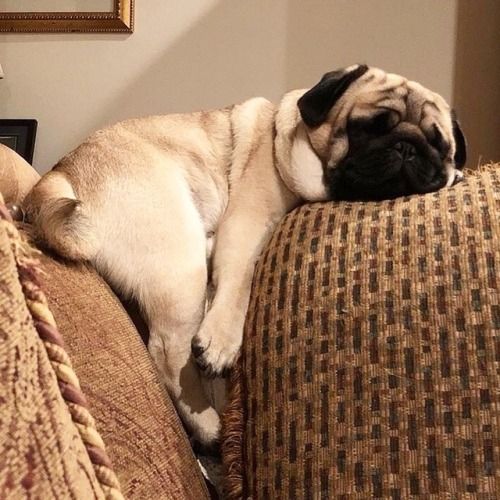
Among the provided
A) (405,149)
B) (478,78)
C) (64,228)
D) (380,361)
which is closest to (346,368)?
(380,361)

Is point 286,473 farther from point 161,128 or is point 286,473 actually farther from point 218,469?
point 161,128

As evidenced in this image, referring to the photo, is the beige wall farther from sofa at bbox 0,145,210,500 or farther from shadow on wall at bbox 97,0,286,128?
sofa at bbox 0,145,210,500

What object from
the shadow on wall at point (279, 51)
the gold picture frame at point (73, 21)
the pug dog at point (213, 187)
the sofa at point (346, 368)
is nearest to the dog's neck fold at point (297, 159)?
the pug dog at point (213, 187)

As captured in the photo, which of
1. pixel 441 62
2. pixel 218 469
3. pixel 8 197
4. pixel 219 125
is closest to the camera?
pixel 218 469

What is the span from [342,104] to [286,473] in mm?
646

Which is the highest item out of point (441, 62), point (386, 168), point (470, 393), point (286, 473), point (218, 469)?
point (441, 62)

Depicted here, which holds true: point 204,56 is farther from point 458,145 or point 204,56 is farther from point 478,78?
point 458,145

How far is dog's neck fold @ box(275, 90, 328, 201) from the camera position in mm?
1080

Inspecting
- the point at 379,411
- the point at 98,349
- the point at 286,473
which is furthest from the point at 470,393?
the point at 98,349

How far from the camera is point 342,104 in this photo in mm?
1121

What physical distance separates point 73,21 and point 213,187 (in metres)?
1.02

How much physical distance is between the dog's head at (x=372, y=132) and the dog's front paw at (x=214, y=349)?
0.94 ft

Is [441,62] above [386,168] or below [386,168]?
above

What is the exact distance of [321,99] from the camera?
110cm
